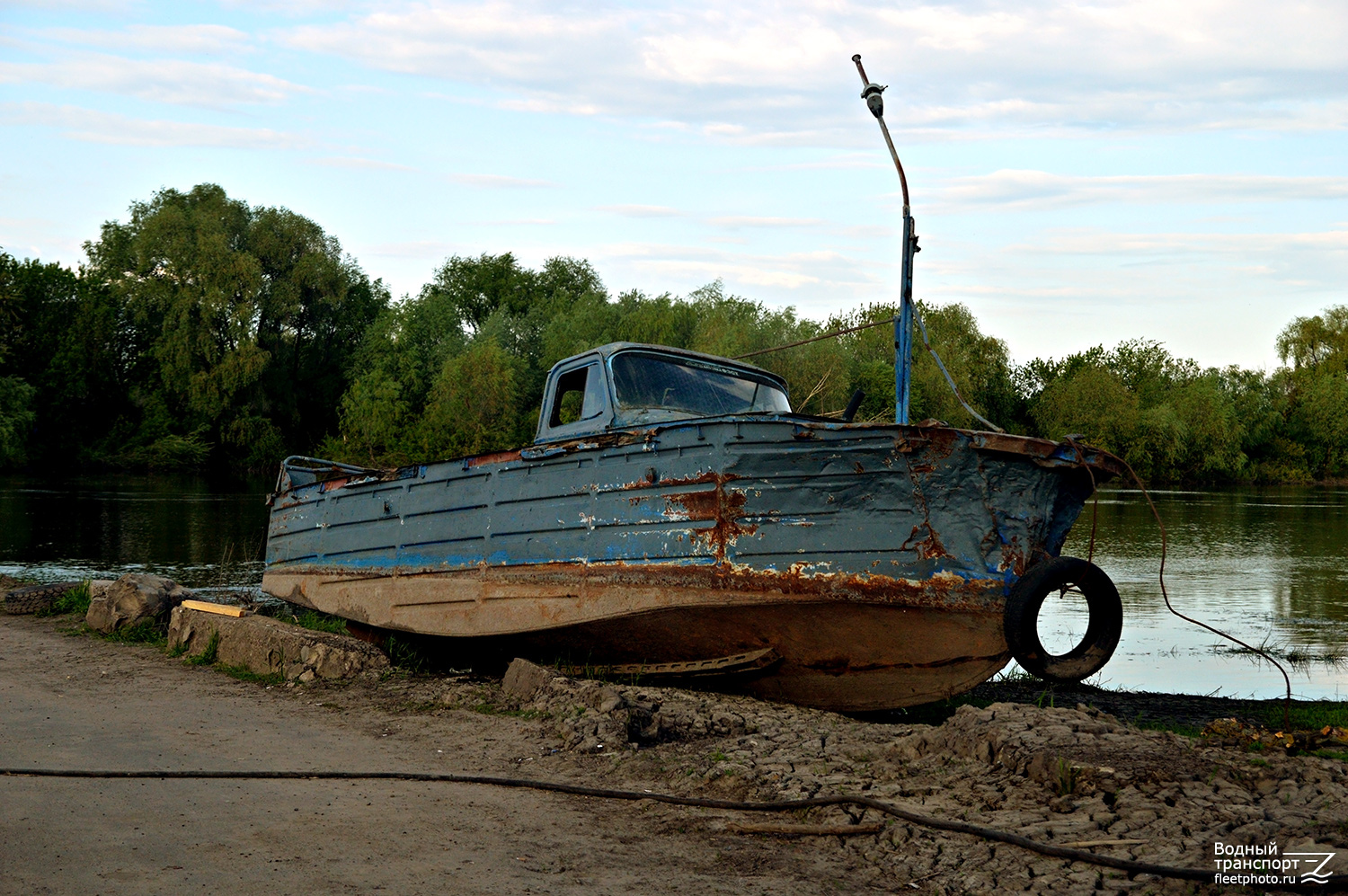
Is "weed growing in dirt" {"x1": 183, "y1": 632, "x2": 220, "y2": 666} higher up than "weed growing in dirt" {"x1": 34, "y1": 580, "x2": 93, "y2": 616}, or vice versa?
"weed growing in dirt" {"x1": 34, "y1": 580, "x2": 93, "y2": 616}

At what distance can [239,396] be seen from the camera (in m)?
49.0

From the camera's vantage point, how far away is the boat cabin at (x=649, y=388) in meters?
9.33

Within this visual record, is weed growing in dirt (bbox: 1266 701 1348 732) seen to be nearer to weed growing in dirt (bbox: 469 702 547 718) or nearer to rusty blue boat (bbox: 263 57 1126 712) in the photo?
rusty blue boat (bbox: 263 57 1126 712)

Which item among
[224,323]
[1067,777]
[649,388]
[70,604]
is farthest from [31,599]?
[224,323]

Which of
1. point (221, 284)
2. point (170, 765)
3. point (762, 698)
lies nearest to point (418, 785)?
point (170, 765)

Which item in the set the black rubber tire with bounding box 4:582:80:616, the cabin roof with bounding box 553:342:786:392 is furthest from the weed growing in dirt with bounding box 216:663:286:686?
the black rubber tire with bounding box 4:582:80:616

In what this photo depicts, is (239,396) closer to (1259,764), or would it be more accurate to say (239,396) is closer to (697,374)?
(697,374)

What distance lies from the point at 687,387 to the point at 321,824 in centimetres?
558

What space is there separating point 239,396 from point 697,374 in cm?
4424

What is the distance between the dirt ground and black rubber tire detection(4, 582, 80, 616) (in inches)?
225

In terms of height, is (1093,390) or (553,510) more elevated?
(1093,390)

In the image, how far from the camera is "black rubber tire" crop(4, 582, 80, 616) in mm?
12625

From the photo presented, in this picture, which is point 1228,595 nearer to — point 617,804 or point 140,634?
point 617,804

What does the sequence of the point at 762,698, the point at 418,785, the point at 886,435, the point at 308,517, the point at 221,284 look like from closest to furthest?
the point at 418,785
the point at 886,435
the point at 762,698
the point at 308,517
the point at 221,284
